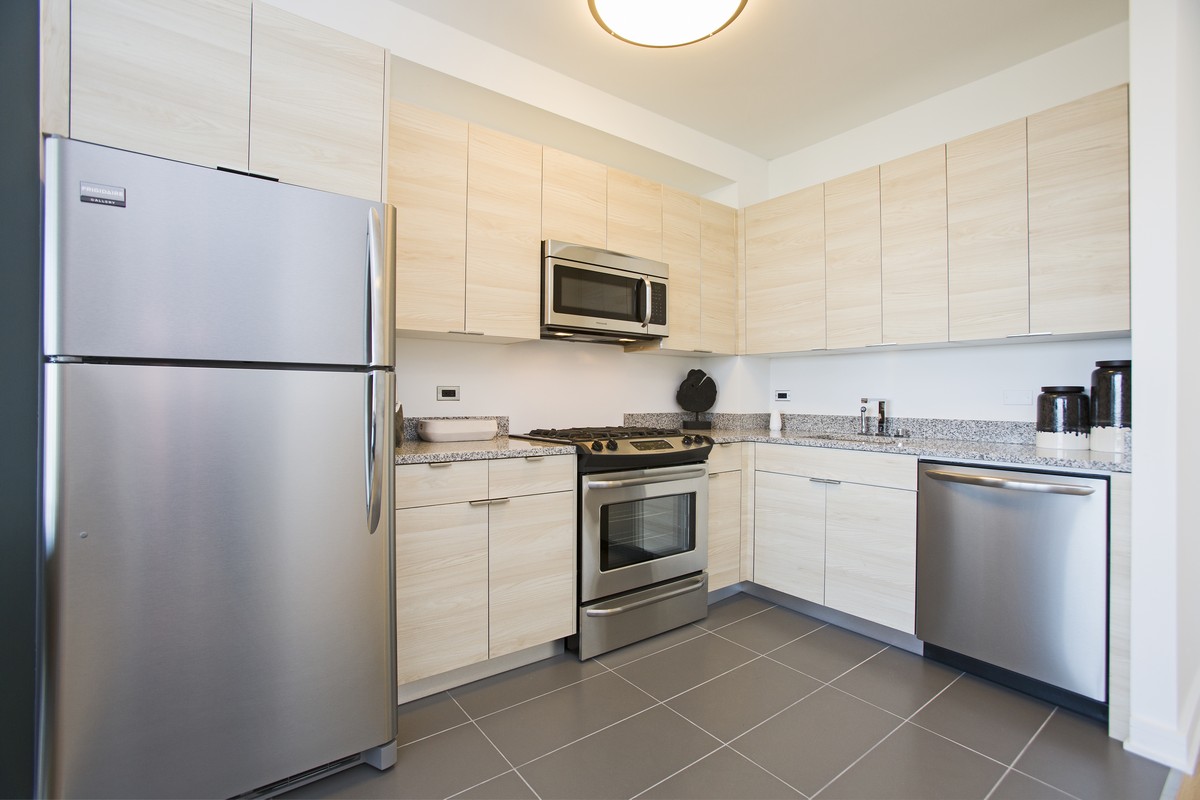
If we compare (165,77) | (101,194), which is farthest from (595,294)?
(101,194)

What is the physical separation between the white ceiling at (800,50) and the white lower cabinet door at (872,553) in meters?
2.06

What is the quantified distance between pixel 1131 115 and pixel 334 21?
9.49 feet

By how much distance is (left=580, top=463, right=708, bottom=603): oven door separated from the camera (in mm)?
2277

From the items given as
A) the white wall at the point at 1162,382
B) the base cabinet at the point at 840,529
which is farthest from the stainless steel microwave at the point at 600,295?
the white wall at the point at 1162,382

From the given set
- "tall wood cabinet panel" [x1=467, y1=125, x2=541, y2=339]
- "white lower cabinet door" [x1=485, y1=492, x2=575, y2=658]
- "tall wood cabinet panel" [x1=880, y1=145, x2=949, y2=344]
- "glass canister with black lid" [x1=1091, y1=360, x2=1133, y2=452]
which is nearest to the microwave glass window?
"tall wood cabinet panel" [x1=467, y1=125, x2=541, y2=339]

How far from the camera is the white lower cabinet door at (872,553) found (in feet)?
7.47

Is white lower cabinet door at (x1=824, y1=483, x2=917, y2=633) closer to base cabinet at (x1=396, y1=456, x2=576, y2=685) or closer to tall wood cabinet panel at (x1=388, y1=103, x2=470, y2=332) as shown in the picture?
base cabinet at (x1=396, y1=456, x2=576, y2=685)

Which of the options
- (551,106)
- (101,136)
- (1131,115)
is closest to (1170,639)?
(1131,115)

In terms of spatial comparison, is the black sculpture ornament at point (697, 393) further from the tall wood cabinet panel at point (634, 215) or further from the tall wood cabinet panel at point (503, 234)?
the tall wood cabinet panel at point (503, 234)

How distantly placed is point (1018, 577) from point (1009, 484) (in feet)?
1.15

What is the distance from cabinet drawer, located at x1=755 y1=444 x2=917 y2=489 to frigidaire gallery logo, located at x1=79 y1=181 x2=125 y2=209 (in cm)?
275

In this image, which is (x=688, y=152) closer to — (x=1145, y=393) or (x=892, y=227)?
(x=892, y=227)

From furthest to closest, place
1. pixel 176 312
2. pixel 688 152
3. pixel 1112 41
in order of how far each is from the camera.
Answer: pixel 688 152, pixel 1112 41, pixel 176 312

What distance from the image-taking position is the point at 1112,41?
2281 millimetres
